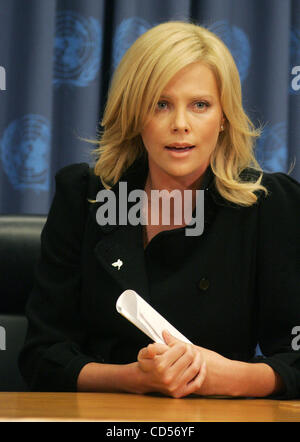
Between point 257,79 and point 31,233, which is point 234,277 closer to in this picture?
point 31,233

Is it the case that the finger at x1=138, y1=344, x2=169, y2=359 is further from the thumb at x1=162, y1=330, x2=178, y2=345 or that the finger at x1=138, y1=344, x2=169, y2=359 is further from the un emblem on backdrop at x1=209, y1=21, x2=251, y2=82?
the un emblem on backdrop at x1=209, y1=21, x2=251, y2=82

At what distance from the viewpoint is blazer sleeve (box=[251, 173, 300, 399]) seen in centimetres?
119

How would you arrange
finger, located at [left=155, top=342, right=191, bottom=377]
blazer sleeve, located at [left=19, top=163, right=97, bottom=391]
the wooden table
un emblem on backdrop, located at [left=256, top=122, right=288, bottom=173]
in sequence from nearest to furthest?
1. the wooden table
2. finger, located at [left=155, top=342, right=191, bottom=377]
3. blazer sleeve, located at [left=19, top=163, right=97, bottom=391]
4. un emblem on backdrop, located at [left=256, top=122, right=288, bottom=173]

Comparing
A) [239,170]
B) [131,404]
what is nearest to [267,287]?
[239,170]

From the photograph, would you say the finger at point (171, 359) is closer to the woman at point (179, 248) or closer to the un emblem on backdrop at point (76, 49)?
the woman at point (179, 248)

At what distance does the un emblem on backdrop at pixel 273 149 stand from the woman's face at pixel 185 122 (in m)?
0.79

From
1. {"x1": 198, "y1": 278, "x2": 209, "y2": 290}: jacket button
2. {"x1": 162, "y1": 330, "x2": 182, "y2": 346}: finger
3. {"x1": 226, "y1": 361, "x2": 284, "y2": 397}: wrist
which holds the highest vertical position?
{"x1": 198, "y1": 278, "x2": 209, "y2": 290}: jacket button

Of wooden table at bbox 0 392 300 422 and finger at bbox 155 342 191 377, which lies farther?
finger at bbox 155 342 191 377

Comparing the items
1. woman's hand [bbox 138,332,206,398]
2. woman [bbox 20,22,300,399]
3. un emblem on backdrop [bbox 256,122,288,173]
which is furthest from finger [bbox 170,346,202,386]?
un emblem on backdrop [bbox 256,122,288,173]

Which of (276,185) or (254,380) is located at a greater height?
(276,185)

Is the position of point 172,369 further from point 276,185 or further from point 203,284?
point 276,185

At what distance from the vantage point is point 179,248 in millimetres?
1228

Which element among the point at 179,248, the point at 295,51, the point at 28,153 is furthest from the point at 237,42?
the point at 179,248

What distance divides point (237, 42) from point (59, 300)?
A: 1.08 m
